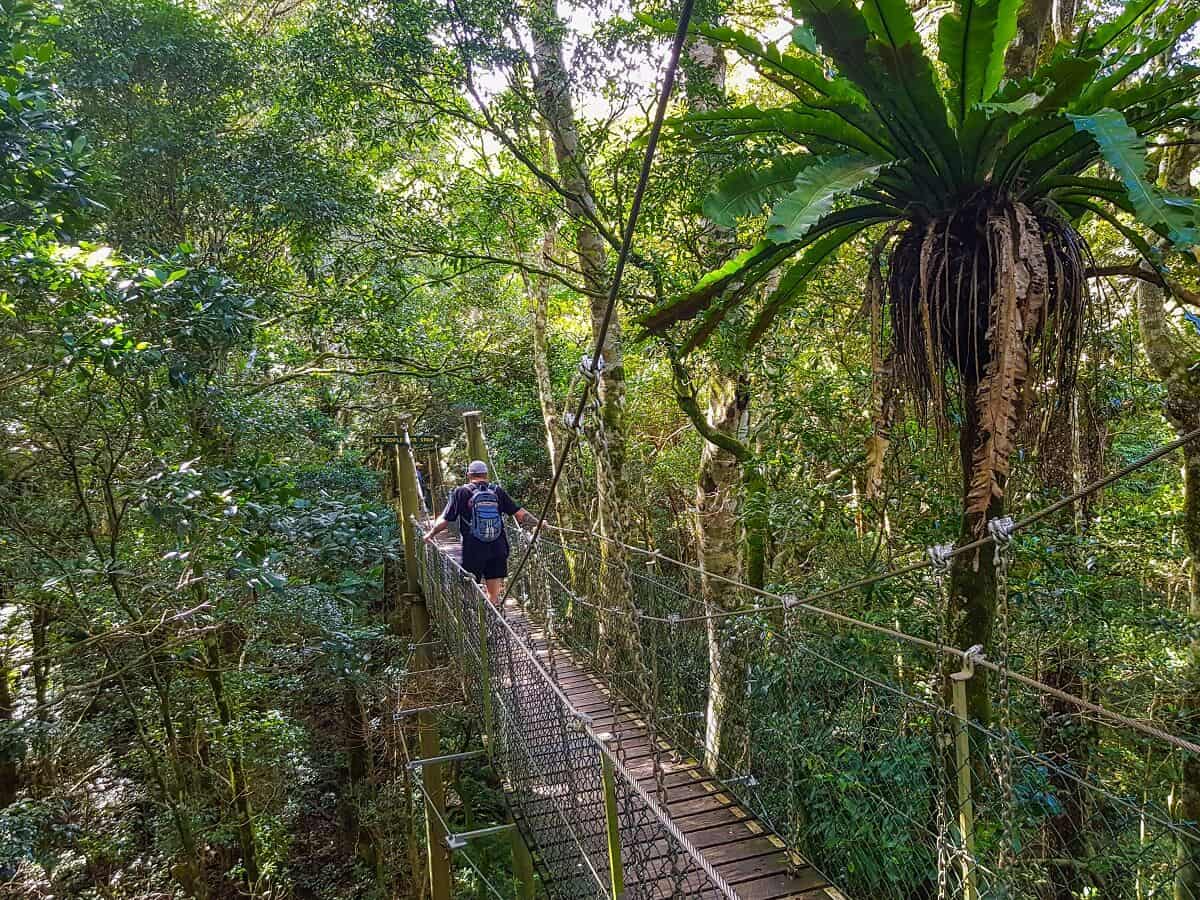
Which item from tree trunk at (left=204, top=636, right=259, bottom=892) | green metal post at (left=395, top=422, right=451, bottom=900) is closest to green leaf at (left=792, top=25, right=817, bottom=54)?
green metal post at (left=395, top=422, right=451, bottom=900)

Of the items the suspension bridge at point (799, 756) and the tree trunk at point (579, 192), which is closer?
the suspension bridge at point (799, 756)

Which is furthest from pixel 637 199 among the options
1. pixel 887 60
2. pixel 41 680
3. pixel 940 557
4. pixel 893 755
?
pixel 41 680

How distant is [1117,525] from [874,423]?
103 inches

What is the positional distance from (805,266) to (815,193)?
54cm

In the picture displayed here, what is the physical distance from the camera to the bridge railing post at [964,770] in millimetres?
1605

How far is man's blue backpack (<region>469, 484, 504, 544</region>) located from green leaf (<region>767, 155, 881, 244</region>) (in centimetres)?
287

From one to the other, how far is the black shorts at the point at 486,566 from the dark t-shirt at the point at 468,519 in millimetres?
12

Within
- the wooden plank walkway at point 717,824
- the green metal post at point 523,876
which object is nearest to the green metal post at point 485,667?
the wooden plank walkway at point 717,824

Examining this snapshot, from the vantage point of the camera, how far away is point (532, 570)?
4.54 m

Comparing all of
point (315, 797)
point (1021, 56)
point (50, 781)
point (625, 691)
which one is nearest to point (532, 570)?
point (625, 691)

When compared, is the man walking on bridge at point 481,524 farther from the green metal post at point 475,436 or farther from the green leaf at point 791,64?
the green leaf at point 791,64

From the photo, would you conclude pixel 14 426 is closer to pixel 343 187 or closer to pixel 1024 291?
pixel 343 187

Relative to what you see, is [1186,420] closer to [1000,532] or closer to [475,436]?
[1000,532]

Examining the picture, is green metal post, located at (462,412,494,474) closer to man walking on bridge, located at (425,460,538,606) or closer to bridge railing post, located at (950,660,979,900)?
man walking on bridge, located at (425,460,538,606)
